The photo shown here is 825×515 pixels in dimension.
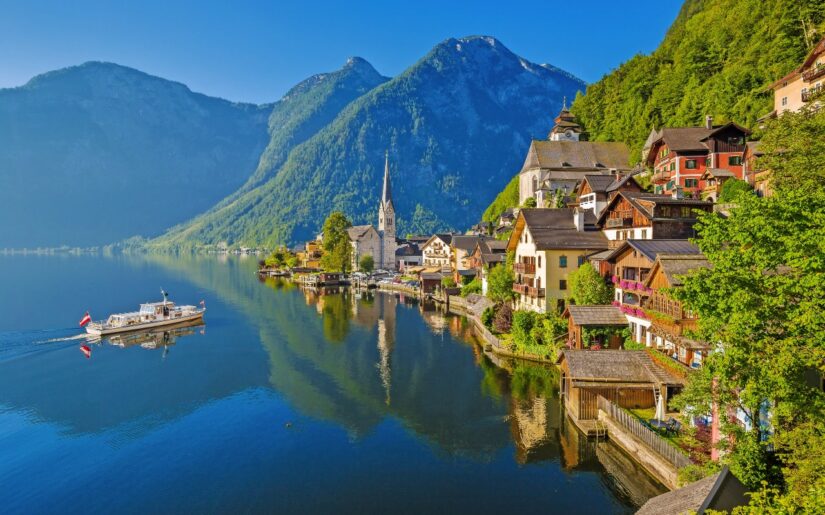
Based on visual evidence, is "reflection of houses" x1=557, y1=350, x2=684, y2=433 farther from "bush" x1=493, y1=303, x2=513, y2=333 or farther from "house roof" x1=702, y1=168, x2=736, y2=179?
"house roof" x1=702, y1=168, x2=736, y2=179

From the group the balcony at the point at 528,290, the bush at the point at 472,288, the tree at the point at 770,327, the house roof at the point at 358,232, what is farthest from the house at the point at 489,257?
the house roof at the point at 358,232

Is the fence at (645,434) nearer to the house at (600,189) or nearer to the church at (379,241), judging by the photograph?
the house at (600,189)

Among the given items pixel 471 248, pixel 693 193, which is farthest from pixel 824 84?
pixel 471 248

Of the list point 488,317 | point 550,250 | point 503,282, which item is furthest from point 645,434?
point 503,282

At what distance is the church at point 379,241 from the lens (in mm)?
155875

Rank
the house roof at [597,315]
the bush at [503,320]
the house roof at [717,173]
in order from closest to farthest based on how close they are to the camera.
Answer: the house roof at [597,315], the bush at [503,320], the house roof at [717,173]

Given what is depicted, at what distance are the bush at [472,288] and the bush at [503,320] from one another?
85.8 feet

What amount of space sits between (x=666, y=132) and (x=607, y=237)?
73.0 feet

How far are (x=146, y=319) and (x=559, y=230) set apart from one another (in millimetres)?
59215

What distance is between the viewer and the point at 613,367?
3272 cm

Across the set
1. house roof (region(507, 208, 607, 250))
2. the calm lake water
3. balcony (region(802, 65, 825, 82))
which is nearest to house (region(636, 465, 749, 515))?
the calm lake water

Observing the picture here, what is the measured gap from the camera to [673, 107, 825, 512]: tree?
14.9 metres

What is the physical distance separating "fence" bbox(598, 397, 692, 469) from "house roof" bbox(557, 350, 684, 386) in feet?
5.44

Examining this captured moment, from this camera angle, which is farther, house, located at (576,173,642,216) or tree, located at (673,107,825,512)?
house, located at (576,173,642,216)
